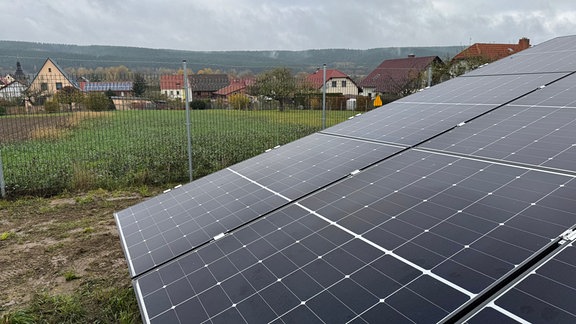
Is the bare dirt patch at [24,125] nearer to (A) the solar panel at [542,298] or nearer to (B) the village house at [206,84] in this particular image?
(B) the village house at [206,84]

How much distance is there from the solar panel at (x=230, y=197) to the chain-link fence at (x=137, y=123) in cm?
565

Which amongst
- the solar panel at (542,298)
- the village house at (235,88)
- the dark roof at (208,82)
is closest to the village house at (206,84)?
the dark roof at (208,82)

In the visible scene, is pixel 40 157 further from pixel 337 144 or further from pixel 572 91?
pixel 572 91

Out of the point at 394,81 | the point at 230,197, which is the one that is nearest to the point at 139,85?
the point at 230,197

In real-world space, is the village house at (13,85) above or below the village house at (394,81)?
below

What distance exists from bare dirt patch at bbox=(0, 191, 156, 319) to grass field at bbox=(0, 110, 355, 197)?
39.3 inches

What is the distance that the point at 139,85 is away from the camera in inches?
451

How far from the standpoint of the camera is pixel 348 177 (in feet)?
15.5

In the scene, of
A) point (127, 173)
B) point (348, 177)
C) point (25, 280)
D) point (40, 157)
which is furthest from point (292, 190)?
point (40, 157)

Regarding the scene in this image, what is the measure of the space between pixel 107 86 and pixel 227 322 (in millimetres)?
10408

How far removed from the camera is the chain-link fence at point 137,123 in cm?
1075

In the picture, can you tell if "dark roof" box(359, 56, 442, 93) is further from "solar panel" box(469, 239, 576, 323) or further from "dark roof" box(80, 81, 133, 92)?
"solar panel" box(469, 239, 576, 323)

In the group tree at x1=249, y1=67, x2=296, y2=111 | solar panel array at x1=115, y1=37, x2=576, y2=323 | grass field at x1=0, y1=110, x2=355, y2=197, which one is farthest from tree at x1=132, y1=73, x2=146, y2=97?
solar panel array at x1=115, y1=37, x2=576, y2=323

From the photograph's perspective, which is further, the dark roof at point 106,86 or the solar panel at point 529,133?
the dark roof at point 106,86
